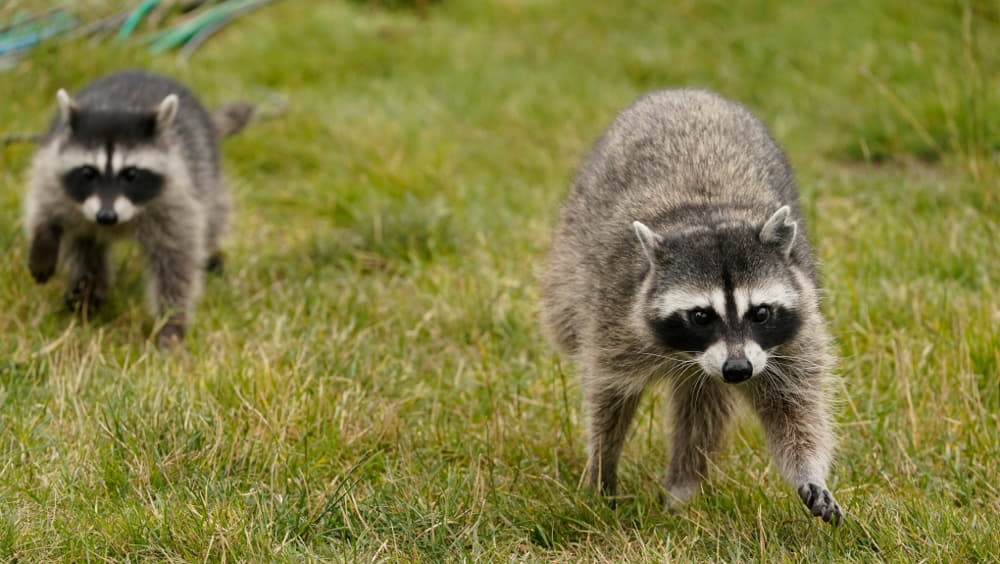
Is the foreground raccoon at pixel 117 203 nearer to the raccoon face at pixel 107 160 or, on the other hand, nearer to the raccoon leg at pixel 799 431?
the raccoon face at pixel 107 160

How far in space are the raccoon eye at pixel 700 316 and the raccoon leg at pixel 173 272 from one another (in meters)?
2.54

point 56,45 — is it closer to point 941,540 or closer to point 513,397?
point 513,397

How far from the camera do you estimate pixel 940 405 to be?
4227 millimetres

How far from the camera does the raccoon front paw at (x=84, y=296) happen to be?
5387 millimetres

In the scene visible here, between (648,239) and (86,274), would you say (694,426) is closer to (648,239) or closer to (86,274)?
(648,239)

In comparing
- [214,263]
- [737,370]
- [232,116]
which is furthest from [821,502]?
[232,116]

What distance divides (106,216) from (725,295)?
2974mm

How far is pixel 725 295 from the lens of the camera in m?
3.49

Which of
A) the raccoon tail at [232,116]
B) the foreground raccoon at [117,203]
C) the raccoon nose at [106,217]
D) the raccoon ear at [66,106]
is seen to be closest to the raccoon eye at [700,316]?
the foreground raccoon at [117,203]

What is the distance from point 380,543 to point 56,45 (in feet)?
16.1

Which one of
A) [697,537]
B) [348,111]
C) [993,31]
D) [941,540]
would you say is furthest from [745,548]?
[993,31]

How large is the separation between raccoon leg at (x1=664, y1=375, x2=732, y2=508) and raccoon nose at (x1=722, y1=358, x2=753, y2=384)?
610 mm

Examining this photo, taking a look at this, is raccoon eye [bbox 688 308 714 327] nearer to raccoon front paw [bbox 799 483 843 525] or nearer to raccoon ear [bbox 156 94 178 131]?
raccoon front paw [bbox 799 483 843 525]

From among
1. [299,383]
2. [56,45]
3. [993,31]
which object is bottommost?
[993,31]
